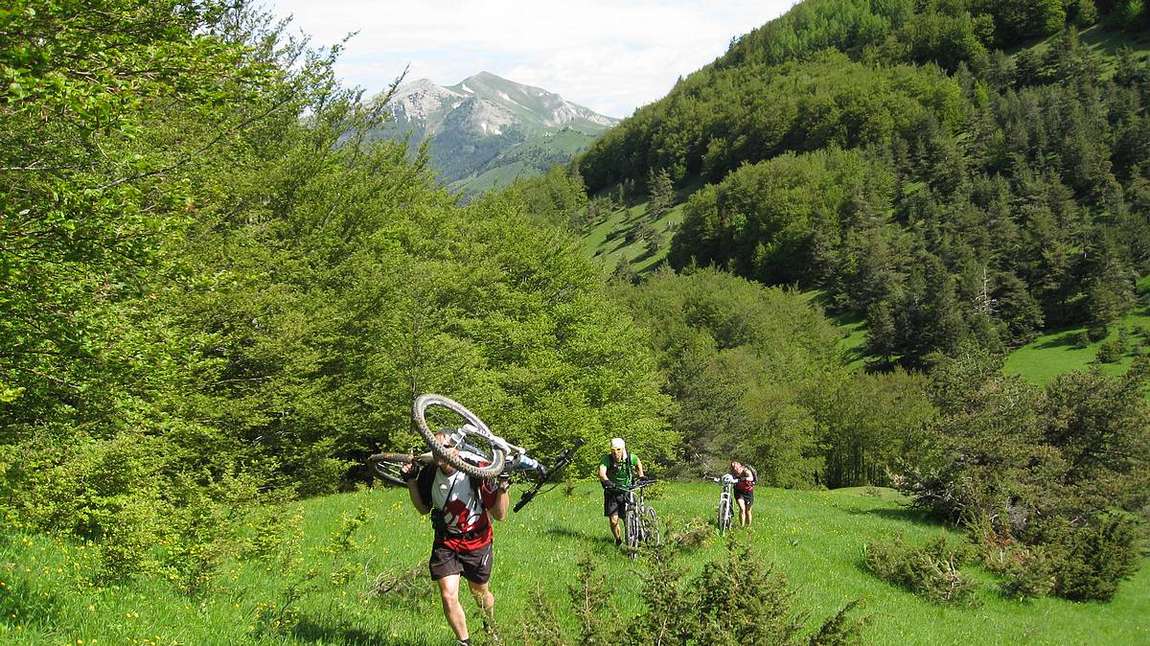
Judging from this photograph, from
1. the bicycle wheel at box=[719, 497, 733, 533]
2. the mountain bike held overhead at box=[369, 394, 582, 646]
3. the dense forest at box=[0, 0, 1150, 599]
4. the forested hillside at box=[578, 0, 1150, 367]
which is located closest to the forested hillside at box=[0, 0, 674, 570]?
the dense forest at box=[0, 0, 1150, 599]

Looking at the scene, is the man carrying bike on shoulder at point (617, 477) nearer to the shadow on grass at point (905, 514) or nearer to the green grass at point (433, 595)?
the green grass at point (433, 595)

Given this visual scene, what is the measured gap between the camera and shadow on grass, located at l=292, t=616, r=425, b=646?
720cm

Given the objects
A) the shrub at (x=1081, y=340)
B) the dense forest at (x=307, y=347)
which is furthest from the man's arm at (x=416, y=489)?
the shrub at (x=1081, y=340)

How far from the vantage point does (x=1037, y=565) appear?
18.6 m

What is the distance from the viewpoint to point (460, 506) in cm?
751

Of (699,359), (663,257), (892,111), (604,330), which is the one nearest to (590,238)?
(663,257)

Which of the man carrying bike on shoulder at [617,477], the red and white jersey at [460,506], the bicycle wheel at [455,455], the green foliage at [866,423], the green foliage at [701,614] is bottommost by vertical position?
the green foliage at [866,423]

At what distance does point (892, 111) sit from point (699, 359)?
11973 centimetres

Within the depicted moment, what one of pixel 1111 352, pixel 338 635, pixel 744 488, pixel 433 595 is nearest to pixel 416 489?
pixel 338 635

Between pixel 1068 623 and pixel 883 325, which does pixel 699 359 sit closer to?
pixel 883 325

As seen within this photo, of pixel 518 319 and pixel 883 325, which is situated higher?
pixel 518 319

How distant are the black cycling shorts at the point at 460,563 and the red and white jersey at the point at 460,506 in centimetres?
7

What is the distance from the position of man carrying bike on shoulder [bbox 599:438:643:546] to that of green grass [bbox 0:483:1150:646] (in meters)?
0.71

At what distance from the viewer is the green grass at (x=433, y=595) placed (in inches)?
268
